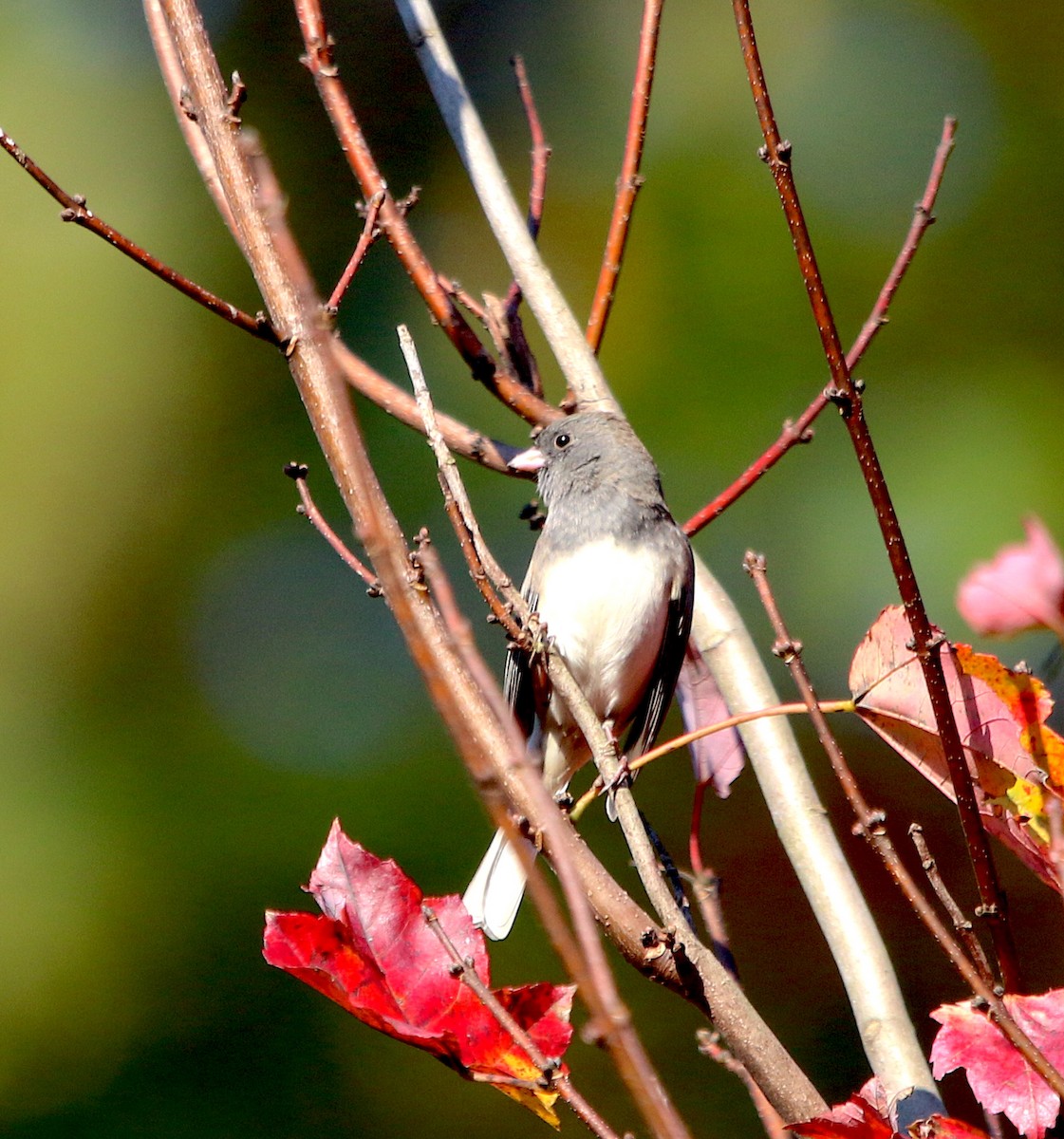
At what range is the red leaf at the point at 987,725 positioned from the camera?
730mm

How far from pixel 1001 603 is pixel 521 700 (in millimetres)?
1408

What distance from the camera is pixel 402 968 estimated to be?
2.60 feet

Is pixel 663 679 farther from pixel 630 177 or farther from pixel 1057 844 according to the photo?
pixel 1057 844

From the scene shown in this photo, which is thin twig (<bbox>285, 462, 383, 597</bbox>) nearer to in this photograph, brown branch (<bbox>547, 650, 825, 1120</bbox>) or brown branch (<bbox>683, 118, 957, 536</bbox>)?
brown branch (<bbox>547, 650, 825, 1120</bbox>)

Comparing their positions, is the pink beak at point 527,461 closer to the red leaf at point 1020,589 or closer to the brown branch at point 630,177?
the brown branch at point 630,177

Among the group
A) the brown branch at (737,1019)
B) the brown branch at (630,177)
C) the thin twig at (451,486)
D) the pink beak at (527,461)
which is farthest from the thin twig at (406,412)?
the brown branch at (737,1019)

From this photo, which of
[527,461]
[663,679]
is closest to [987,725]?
[527,461]

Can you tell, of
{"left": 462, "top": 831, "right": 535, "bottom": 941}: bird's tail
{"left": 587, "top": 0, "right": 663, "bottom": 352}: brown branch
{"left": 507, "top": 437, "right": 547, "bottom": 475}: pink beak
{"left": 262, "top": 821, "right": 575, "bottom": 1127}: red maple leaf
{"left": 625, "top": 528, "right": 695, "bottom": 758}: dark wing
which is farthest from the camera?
{"left": 625, "top": 528, "right": 695, "bottom": 758}: dark wing

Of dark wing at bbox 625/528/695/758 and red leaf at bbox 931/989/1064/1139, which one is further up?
dark wing at bbox 625/528/695/758

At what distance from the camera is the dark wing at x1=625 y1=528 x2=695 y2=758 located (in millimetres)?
1970

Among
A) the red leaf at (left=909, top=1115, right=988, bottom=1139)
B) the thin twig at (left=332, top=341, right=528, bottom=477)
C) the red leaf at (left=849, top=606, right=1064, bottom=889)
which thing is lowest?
the red leaf at (left=909, top=1115, right=988, bottom=1139)

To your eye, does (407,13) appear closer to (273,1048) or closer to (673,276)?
(673,276)

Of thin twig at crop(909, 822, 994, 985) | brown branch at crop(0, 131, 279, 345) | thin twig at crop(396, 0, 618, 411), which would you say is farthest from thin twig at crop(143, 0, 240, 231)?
thin twig at crop(909, 822, 994, 985)

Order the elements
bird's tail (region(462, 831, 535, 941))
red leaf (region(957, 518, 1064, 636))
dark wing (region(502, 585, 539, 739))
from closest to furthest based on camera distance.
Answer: red leaf (region(957, 518, 1064, 636)), bird's tail (region(462, 831, 535, 941)), dark wing (region(502, 585, 539, 739))
